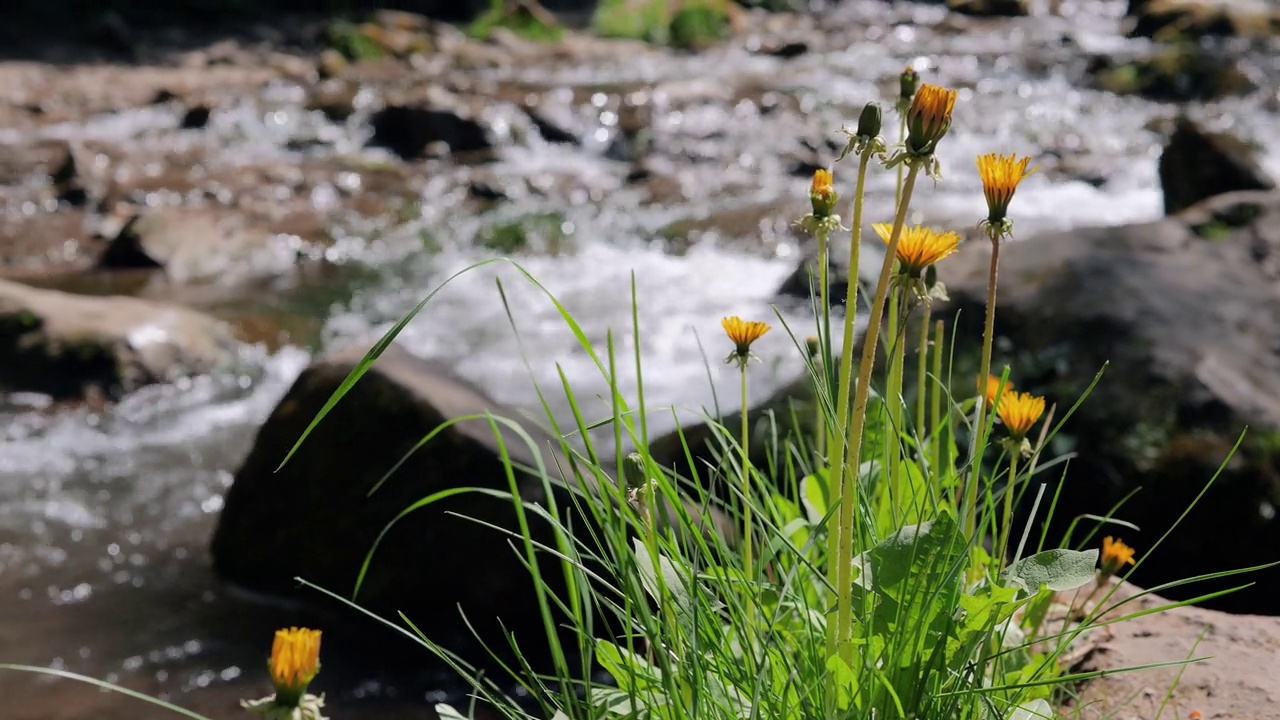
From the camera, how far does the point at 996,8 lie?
61.2ft

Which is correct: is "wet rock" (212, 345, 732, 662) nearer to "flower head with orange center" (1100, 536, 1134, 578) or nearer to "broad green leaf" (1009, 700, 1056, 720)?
"flower head with orange center" (1100, 536, 1134, 578)

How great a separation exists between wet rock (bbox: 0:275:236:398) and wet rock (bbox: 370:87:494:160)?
17.8ft

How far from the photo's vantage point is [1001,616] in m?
1.43

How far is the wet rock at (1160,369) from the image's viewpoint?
3.03 metres

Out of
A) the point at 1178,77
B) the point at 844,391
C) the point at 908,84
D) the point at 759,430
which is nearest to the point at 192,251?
the point at 759,430

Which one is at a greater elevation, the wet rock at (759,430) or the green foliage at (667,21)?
the green foliage at (667,21)

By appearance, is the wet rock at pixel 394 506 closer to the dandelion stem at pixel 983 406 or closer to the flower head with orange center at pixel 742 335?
the flower head with orange center at pixel 742 335

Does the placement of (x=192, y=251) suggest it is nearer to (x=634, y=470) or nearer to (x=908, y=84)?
(x=634, y=470)

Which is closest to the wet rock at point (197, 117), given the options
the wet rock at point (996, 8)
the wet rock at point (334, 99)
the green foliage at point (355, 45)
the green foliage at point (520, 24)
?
the wet rock at point (334, 99)

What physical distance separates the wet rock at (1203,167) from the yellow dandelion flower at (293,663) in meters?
7.38

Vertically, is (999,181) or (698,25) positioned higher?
(999,181)

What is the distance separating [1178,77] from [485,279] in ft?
29.9

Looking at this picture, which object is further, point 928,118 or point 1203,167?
point 1203,167

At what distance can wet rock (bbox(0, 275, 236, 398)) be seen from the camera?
5457mm
